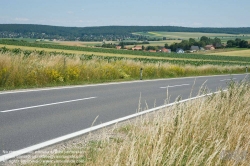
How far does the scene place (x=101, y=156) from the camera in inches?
177

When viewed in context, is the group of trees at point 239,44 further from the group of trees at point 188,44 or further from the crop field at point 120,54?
Answer: the crop field at point 120,54

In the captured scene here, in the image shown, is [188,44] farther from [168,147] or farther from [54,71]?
[168,147]

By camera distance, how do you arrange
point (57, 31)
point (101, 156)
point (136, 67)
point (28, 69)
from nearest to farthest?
point (101, 156)
point (28, 69)
point (136, 67)
point (57, 31)

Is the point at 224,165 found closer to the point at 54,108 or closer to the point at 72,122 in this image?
the point at 72,122

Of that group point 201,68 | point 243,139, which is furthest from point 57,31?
point 243,139

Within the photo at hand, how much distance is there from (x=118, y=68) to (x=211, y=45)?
342 ft

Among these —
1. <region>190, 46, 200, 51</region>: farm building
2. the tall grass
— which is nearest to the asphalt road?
the tall grass

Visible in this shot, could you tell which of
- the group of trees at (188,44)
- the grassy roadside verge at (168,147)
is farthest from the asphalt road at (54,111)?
the group of trees at (188,44)

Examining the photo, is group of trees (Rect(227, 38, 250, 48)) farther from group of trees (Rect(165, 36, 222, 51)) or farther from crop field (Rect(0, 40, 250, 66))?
crop field (Rect(0, 40, 250, 66))

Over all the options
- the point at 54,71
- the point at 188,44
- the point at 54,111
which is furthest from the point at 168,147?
the point at 188,44

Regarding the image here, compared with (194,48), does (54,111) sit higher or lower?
higher

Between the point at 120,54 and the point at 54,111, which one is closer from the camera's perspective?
the point at 54,111

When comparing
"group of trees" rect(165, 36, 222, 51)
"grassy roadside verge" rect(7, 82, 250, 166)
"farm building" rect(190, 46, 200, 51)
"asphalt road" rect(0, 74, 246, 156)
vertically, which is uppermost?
"grassy roadside verge" rect(7, 82, 250, 166)

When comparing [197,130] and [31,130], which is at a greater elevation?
[197,130]
